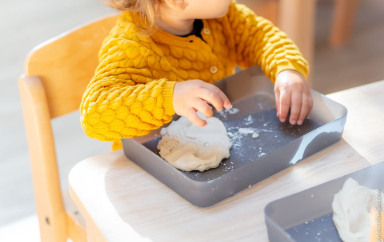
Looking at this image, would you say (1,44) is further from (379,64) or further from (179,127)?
(179,127)

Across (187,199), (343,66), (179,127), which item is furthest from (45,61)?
(343,66)

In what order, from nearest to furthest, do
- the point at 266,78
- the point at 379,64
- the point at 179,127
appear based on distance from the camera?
the point at 179,127 < the point at 266,78 < the point at 379,64

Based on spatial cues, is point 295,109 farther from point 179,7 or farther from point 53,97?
point 53,97

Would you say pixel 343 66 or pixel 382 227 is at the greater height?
pixel 382 227

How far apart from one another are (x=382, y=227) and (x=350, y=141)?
0.21 meters

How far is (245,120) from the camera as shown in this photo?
780 mm

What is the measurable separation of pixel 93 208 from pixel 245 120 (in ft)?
0.89

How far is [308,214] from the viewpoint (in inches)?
22.3

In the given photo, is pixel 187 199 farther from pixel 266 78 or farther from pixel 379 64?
pixel 379 64

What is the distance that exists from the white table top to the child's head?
24 centimetres

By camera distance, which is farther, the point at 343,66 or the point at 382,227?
the point at 343,66

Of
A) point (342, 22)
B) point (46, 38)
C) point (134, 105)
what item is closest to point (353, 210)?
point (134, 105)

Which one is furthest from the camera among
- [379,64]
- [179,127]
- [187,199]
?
[379,64]

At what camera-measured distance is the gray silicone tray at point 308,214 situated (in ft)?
1.77
